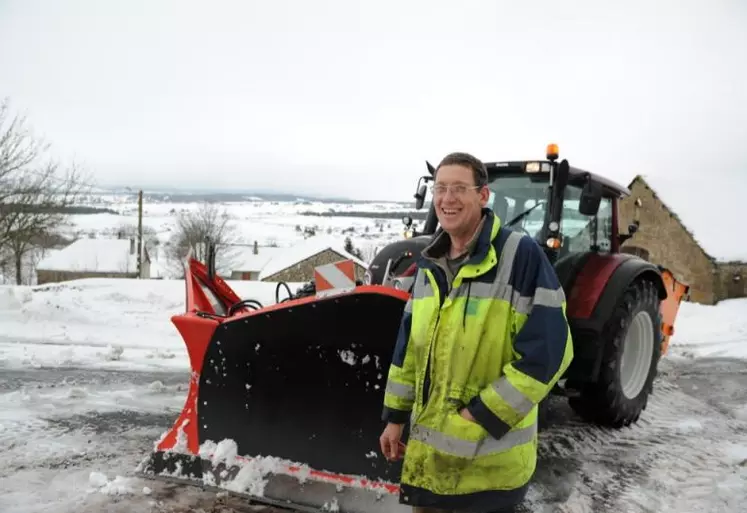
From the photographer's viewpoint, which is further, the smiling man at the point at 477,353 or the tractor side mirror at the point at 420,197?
the tractor side mirror at the point at 420,197

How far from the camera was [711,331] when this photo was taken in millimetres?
9602

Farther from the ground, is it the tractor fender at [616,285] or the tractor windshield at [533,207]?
the tractor windshield at [533,207]

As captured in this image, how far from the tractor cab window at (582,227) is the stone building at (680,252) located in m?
12.0

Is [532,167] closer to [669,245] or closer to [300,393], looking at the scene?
[300,393]

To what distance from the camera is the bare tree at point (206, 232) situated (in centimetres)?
5816

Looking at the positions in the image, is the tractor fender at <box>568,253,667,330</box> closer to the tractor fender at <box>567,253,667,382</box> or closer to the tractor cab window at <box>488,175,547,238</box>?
the tractor fender at <box>567,253,667,382</box>

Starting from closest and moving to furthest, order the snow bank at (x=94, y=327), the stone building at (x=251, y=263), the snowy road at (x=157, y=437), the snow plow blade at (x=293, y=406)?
1. the snow plow blade at (x=293, y=406)
2. the snowy road at (x=157, y=437)
3. the snow bank at (x=94, y=327)
4. the stone building at (x=251, y=263)

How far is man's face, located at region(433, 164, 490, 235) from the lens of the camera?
1.90m

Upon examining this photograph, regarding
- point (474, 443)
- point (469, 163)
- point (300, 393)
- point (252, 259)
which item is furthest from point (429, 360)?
point (252, 259)

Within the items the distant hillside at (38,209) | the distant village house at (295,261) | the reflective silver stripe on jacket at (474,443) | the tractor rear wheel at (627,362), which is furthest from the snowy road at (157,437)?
the distant village house at (295,261)

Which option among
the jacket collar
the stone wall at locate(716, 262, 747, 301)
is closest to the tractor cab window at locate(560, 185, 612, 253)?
the jacket collar

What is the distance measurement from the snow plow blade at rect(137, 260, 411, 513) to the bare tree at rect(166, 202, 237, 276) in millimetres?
53636

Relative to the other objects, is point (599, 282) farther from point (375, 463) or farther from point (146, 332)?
point (146, 332)

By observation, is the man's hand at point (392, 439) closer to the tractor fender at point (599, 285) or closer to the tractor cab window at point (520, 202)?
the tractor fender at point (599, 285)
